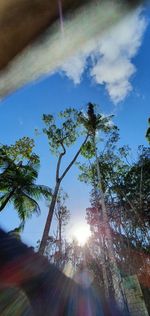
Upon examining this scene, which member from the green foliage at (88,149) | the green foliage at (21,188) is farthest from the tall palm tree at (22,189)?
the green foliage at (88,149)

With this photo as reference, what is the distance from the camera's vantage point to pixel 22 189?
13.0m

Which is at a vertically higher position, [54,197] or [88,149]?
[88,149]

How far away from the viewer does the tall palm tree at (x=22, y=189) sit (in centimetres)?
1280

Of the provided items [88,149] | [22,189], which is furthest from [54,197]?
[88,149]

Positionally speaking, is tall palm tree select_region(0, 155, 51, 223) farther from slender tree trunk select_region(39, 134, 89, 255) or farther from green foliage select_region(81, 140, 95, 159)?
green foliage select_region(81, 140, 95, 159)

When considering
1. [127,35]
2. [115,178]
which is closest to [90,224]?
[115,178]

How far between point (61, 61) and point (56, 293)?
1252 millimetres

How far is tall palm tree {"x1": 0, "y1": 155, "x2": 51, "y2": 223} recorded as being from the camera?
12795 millimetres

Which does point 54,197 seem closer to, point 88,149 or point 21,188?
point 21,188

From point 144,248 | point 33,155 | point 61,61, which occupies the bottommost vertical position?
point 61,61

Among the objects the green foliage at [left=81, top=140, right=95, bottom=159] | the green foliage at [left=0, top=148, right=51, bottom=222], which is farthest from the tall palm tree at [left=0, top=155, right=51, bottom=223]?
the green foliage at [left=81, top=140, right=95, bottom=159]

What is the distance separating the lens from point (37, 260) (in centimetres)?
109

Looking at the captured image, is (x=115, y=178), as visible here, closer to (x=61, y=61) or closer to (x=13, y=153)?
(x=13, y=153)

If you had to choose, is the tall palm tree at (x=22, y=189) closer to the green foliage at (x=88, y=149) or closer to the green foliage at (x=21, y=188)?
the green foliage at (x=21, y=188)
